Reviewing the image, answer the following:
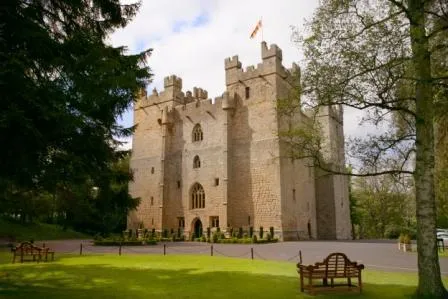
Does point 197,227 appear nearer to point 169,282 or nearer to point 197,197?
point 197,197

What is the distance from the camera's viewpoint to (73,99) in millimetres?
8391

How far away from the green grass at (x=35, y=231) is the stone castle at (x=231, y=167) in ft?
24.1

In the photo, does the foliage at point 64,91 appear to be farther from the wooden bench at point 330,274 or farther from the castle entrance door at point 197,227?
the castle entrance door at point 197,227

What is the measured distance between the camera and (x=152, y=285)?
1070 cm

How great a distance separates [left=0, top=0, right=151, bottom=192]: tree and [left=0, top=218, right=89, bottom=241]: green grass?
33893mm

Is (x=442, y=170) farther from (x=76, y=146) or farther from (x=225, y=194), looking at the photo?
(x=225, y=194)

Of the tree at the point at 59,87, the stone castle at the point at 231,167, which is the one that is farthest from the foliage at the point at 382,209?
the tree at the point at 59,87

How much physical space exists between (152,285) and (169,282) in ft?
1.99

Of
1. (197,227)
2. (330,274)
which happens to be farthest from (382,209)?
(330,274)

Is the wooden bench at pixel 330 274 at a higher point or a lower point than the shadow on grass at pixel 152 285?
higher

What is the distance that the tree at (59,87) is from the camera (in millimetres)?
7453

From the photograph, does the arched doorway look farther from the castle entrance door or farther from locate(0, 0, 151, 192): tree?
locate(0, 0, 151, 192): tree

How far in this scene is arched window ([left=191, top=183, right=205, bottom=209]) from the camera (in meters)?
38.2

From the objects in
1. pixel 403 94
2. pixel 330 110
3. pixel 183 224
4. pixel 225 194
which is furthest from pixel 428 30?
pixel 330 110
